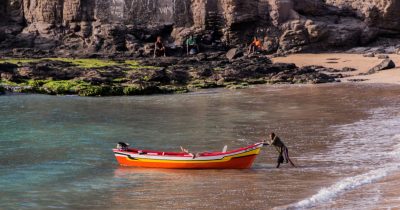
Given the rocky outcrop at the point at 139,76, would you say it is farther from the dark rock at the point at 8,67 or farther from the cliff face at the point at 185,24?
the cliff face at the point at 185,24

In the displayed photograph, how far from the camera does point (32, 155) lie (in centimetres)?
1955

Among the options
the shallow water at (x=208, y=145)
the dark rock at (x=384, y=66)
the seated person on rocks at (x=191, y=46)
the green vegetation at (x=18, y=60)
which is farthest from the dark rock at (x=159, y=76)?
the dark rock at (x=384, y=66)

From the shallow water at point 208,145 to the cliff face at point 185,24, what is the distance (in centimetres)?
1017

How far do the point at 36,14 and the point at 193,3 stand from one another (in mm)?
10856

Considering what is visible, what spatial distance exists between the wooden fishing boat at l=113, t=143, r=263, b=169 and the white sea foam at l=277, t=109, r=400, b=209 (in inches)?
93.3

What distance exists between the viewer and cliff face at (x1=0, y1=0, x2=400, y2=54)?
42438mm

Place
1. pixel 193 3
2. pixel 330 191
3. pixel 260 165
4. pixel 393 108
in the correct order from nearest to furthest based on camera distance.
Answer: pixel 330 191
pixel 260 165
pixel 393 108
pixel 193 3

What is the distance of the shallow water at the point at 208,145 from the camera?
46.9ft

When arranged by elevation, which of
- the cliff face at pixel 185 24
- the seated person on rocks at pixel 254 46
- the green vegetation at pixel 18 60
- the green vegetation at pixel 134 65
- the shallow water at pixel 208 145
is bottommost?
the shallow water at pixel 208 145

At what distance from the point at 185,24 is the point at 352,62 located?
11.3 meters

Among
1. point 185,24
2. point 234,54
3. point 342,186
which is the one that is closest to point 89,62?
point 185,24

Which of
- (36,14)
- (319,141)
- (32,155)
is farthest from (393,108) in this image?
(36,14)

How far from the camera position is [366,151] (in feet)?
61.7

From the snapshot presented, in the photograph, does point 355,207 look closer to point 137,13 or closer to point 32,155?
point 32,155
